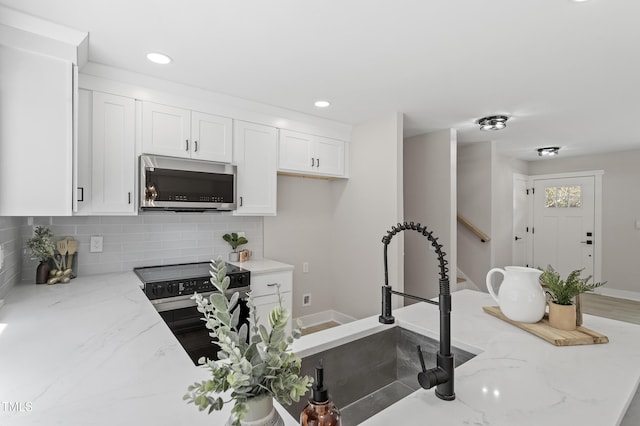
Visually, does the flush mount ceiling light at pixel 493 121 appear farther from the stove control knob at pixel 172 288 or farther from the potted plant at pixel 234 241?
the stove control knob at pixel 172 288

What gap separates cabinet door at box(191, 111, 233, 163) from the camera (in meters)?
2.65

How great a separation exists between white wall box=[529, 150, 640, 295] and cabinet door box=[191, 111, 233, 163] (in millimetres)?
5903

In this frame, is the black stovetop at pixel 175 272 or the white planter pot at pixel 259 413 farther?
the black stovetop at pixel 175 272

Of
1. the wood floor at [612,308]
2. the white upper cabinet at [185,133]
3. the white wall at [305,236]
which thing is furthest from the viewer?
the wood floor at [612,308]

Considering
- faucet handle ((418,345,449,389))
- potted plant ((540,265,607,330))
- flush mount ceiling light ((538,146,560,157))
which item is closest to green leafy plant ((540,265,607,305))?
potted plant ((540,265,607,330))

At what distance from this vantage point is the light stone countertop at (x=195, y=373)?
0.79 meters

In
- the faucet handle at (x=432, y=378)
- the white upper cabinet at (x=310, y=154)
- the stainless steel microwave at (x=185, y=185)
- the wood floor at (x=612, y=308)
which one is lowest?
the wood floor at (x=612, y=308)

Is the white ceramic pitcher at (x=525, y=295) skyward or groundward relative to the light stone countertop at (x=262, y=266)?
skyward

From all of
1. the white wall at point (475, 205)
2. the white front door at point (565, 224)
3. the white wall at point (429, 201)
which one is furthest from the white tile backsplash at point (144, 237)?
the white front door at point (565, 224)

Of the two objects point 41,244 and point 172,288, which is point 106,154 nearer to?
point 41,244

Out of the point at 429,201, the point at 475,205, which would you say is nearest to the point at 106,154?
the point at 429,201

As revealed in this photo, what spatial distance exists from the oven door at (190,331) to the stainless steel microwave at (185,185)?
80cm

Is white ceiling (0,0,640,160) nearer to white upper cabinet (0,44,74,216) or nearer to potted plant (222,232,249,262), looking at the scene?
white upper cabinet (0,44,74,216)

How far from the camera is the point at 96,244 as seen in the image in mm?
2520
